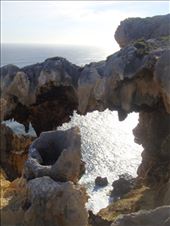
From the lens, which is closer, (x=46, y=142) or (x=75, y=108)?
(x=46, y=142)

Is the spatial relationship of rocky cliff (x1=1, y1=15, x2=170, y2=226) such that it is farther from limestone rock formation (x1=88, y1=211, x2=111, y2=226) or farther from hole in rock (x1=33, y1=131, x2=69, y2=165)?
hole in rock (x1=33, y1=131, x2=69, y2=165)

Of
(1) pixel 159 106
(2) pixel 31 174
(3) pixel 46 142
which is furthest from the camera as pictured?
(1) pixel 159 106

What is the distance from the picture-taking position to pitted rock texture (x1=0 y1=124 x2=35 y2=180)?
3419 centimetres

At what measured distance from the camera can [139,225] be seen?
30.2ft

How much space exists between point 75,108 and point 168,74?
14.6 metres

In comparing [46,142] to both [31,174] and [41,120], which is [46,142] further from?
[41,120]

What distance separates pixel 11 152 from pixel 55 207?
1920 cm

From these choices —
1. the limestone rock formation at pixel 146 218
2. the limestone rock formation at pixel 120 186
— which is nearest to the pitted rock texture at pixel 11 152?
the limestone rock formation at pixel 146 218

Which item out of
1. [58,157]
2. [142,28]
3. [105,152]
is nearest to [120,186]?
[105,152]

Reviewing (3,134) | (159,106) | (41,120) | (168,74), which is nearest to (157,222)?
(168,74)

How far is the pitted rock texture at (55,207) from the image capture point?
16.7 metres

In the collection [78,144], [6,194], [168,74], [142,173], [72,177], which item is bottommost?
[142,173]

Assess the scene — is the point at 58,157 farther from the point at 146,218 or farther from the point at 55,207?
the point at 146,218

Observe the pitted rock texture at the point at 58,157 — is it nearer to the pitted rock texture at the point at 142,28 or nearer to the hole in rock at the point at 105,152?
the pitted rock texture at the point at 142,28
